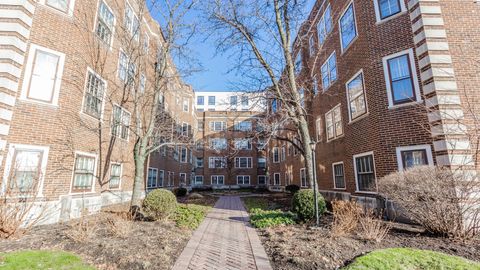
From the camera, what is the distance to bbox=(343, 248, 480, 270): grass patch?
4109 mm

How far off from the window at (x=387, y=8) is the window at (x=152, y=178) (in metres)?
17.9

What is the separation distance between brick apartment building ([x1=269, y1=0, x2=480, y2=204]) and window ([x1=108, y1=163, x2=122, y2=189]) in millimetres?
13054

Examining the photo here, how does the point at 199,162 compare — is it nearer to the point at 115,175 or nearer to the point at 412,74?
the point at 115,175

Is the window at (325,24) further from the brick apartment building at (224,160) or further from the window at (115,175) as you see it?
the brick apartment building at (224,160)

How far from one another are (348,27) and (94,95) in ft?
44.6

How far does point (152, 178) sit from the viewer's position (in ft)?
64.8

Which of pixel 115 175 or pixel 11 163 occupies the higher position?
pixel 11 163

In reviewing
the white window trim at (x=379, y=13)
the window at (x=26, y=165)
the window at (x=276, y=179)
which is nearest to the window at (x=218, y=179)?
the window at (x=276, y=179)

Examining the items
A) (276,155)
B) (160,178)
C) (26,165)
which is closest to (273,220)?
(26,165)

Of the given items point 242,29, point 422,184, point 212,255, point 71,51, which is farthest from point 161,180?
point 422,184

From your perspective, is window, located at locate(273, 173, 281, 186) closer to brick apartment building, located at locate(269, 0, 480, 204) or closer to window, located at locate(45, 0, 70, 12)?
brick apartment building, located at locate(269, 0, 480, 204)

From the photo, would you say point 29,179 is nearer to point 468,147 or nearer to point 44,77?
point 44,77

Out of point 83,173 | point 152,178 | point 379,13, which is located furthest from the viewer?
point 152,178

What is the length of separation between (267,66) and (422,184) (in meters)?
7.99
